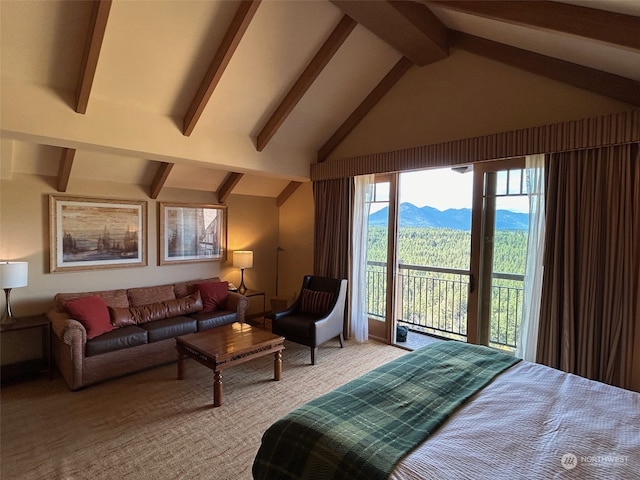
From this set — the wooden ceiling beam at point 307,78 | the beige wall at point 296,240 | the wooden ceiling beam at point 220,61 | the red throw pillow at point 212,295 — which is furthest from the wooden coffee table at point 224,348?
the wooden ceiling beam at point 307,78

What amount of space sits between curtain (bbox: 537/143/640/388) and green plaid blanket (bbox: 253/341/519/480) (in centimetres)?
126

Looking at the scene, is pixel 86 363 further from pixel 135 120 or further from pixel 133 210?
pixel 135 120

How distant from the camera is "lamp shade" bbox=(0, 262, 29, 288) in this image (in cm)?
312

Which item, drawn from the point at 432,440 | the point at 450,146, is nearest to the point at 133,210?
the point at 450,146

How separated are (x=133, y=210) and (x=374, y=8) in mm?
3612

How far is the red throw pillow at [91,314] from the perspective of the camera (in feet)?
11.0

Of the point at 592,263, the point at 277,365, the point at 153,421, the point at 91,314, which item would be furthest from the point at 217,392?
the point at 592,263

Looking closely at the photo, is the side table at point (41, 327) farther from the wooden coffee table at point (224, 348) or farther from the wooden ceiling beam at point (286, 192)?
the wooden ceiling beam at point (286, 192)

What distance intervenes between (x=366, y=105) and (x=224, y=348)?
11.2ft

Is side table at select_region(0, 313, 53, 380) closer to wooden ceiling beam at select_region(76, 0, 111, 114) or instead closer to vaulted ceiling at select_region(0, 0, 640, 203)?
vaulted ceiling at select_region(0, 0, 640, 203)

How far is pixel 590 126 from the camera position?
273 cm

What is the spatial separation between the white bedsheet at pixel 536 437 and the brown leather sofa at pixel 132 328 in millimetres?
3162

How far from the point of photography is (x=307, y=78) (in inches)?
142

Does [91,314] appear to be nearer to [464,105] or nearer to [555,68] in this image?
[464,105]
